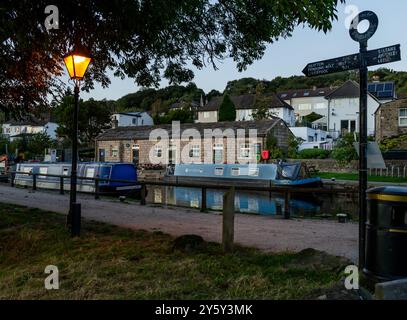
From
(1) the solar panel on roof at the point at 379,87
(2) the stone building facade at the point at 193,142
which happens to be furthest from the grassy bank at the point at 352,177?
(1) the solar panel on roof at the point at 379,87

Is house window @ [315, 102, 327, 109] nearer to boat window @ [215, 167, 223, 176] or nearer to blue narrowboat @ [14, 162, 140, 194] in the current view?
boat window @ [215, 167, 223, 176]

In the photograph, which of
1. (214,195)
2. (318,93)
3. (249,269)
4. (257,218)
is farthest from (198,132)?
(318,93)

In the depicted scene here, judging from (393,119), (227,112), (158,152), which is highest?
(227,112)

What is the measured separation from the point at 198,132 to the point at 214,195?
16521 millimetres

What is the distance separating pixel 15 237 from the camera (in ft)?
23.7

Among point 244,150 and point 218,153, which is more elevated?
point 244,150

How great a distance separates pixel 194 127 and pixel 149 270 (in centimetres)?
3489

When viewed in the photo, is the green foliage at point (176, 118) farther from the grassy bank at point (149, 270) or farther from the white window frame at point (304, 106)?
the grassy bank at point (149, 270)

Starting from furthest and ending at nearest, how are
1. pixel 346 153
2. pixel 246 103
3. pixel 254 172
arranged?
pixel 246 103
pixel 346 153
pixel 254 172

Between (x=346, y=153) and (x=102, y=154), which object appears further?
(x=102, y=154)

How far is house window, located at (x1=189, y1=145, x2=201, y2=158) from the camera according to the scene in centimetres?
3806

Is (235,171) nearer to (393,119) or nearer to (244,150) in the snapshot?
(244,150)

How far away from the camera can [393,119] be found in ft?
114

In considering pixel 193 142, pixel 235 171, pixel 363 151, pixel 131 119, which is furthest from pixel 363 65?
pixel 131 119
